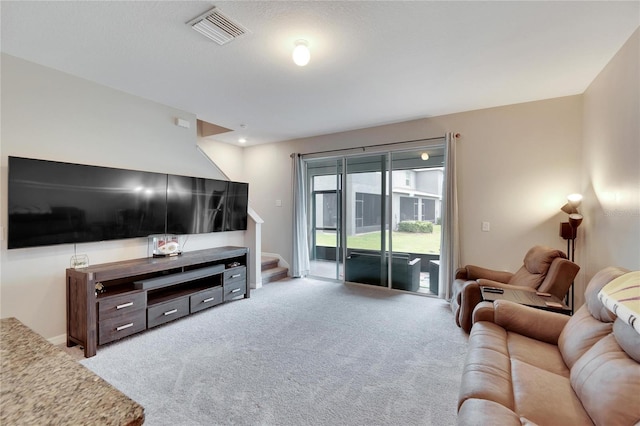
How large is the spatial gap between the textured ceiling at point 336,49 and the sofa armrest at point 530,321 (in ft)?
7.00

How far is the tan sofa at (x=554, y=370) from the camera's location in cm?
121

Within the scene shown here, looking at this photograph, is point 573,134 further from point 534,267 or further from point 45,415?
point 45,415

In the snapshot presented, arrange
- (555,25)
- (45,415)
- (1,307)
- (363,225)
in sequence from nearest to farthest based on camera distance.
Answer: (45,415)
(555,25)
(1,307)
(363,225)

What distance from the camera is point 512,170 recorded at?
12.8 ft

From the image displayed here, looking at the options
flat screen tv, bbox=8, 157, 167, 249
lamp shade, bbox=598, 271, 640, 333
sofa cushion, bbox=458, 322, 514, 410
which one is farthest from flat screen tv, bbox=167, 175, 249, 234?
lamp shade, bbox=598, 271, 640, 333

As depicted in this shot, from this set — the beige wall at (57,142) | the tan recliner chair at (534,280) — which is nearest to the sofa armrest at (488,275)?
the tan recliner chair at (534,280)

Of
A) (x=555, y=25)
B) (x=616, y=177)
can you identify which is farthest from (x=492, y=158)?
(x=555, y=25)

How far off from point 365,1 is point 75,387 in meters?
2.43

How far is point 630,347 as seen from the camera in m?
1.31

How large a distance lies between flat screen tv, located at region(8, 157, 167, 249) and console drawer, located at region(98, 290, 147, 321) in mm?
670

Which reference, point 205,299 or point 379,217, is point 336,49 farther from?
point 205,299

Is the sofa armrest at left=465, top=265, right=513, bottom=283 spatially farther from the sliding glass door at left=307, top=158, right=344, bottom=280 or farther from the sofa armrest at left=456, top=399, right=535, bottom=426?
the sofa armrest at left=456, top=399, right=535, bottom=426

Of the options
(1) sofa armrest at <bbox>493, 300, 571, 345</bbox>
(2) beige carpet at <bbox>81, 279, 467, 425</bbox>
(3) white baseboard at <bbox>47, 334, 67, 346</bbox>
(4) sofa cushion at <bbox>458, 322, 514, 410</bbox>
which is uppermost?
(1) sofa armrest at <bbox>493, 300, 571, 345</bbox>

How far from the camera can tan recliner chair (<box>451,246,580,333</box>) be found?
2.74 metres
